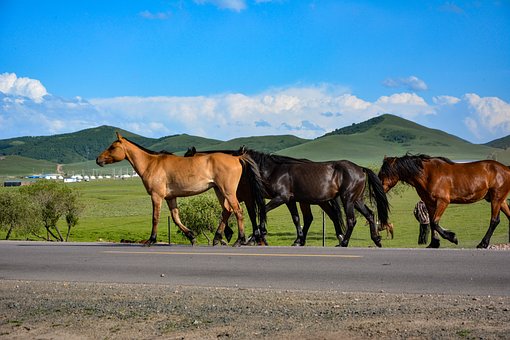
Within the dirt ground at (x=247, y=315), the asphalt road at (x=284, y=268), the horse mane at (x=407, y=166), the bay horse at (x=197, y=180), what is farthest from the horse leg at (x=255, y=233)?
the dirt ground at (x=247, y=315)

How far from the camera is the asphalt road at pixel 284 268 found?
10.3 m

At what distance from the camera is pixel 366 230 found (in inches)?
1858

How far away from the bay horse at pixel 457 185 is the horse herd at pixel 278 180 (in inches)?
0.9

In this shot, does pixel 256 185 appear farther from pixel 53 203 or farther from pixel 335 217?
pixel 53 203

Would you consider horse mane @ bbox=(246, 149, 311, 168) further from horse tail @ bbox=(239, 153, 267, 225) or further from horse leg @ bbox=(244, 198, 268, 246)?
horse leg @ bbox=(244, 198, 268, 246)

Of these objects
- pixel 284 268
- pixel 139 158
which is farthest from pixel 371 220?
pixel 139 158

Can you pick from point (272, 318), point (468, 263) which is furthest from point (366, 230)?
point (272, 318)

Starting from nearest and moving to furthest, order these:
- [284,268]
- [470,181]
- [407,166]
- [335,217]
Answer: [284,268] < [470,181] < [407,166] < [335,217]

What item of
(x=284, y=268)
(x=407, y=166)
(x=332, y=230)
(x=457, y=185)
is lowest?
(x=332, y=230)

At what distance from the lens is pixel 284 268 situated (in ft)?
39.2

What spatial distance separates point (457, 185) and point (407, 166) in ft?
3.96

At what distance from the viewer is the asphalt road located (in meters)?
10.3

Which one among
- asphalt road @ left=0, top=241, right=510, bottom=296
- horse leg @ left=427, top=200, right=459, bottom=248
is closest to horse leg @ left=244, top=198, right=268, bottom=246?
asphalt road @ left=0, top=241, right=510, bottom=296

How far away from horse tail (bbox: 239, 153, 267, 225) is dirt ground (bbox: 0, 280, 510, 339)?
6.25 m
